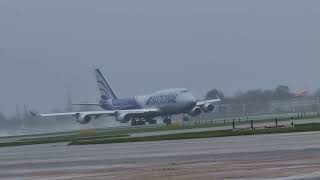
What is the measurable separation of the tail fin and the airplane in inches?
144

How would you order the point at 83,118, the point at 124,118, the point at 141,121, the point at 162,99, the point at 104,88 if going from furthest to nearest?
the point at 104,88
the point at 141,121
the point at 124,118
the point at 83,118
the point at 162,99

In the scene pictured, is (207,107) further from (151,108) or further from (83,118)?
(83,118)

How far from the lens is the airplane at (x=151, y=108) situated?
348ft

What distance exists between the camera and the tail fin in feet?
412

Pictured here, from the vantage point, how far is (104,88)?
418ft

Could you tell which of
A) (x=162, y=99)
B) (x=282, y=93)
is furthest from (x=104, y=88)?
(x=282, y=93)

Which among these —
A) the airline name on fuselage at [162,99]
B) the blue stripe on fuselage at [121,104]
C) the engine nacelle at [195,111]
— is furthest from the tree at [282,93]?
the airline name on fuselage at [162,99]

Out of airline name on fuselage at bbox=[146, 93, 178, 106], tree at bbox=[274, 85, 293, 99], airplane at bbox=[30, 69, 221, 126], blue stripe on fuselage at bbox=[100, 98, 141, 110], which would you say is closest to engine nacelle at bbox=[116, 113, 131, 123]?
airplane at bbox=[30, 69, 221, 126]

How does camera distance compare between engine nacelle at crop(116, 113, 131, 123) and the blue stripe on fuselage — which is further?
the blue stripe on fuselage

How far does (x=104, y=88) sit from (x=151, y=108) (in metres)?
19.1

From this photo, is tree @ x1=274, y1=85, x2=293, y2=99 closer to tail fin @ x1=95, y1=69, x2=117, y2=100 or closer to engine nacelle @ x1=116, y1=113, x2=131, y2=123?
tail fin @ x1=95, y1=69, x2=117, y2=100

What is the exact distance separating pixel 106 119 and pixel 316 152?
102059mm

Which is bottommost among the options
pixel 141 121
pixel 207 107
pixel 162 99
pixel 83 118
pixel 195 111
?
pixel 141 121

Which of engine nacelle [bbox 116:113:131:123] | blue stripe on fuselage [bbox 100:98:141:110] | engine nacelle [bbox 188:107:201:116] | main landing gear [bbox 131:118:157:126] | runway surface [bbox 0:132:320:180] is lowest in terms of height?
main landing gear [bbox 131:118:157:126]
